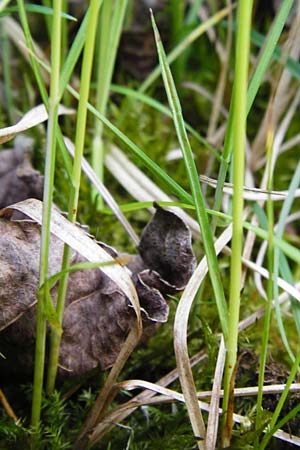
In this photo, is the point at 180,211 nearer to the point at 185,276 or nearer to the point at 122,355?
the point at 185,276

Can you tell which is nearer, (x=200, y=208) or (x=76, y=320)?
(x=200, y=208)

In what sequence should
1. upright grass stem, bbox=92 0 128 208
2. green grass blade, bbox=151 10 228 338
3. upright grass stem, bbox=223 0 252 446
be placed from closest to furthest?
upright grass stem, bbox=223 0 252 446
green grass blade, bbox=151 10 228 338
upright grass stem, bbox=92 0 128 208

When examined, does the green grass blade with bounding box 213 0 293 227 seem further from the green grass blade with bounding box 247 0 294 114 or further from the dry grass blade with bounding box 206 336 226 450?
the dry grass blade with bounding box 206 336 226 450

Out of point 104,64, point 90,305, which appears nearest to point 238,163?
point 90,305

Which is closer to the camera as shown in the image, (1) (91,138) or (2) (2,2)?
(2) (2,2)

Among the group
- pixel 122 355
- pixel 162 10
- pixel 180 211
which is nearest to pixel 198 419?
pixel 122 355

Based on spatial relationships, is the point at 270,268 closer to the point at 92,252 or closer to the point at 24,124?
the point at 92,252

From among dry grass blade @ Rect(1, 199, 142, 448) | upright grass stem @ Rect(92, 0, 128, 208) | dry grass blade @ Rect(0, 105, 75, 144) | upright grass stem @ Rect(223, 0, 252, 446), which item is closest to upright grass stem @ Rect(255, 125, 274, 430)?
upright grass stem @ Rect(223, 0, 252, 446)
